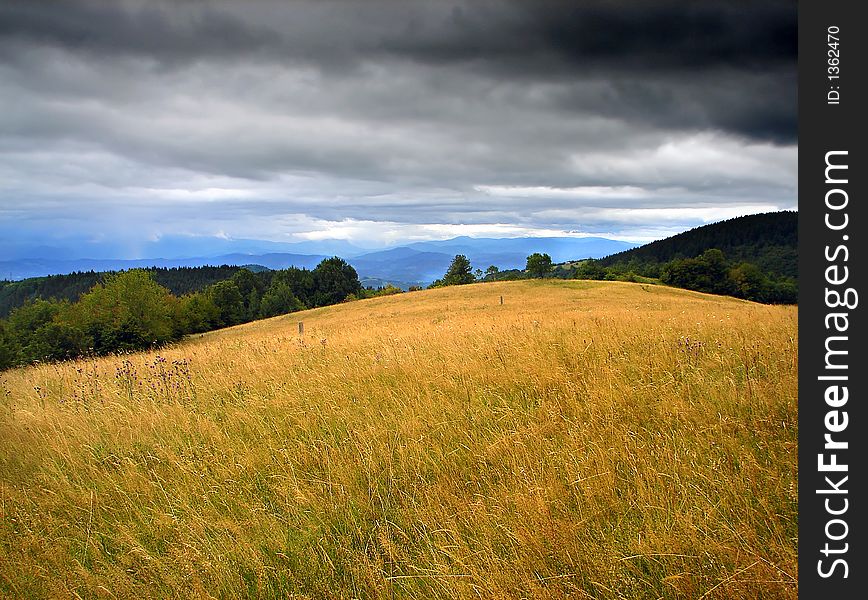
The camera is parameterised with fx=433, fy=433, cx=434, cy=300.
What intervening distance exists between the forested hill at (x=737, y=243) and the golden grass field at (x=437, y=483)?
15120 cm

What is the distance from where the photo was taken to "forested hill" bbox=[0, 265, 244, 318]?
152625mm

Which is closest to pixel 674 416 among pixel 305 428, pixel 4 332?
pixel 305 428

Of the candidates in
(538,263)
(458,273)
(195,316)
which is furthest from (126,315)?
(458,273)

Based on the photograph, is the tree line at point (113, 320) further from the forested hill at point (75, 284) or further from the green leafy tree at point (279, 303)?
the forested hill at point (75, 284)

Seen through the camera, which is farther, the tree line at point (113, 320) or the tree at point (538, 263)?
the tree at point (538, 263)

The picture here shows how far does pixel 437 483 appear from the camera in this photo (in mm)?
3369

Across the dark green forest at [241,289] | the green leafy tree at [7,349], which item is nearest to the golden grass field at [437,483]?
the dark green forest at [241,289]

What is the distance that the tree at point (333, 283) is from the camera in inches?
4227

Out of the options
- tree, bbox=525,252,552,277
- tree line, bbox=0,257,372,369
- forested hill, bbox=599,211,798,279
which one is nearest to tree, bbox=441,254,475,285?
tree line, bbox=0,257,372,369

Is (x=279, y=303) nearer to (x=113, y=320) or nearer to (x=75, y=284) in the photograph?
(x=113, y=320)

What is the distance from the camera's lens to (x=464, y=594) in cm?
229

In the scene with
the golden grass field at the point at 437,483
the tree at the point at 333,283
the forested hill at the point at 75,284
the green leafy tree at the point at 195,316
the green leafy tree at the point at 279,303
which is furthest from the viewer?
the forested hill at the point at 75,284

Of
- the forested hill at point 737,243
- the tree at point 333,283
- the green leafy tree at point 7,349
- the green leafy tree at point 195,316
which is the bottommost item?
the green leafy tree at point 7,349

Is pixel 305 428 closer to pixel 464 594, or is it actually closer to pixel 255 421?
pixel 255 421
